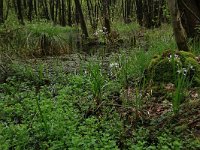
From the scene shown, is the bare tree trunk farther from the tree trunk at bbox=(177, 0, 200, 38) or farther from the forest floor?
the tree trunk at bbox=(177, 0, 200, 38)

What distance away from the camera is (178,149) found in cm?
371

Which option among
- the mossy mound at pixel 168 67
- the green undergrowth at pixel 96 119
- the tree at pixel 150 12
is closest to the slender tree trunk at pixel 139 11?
the tree at pixel 150 12

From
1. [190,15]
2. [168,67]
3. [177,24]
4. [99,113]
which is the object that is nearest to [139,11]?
[190,15]

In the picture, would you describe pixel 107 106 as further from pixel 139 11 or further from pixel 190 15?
pixel 139 11

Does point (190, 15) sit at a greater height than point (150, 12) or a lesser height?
greater

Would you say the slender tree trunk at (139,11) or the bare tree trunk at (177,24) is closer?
the bare tree trunk at (177,24)

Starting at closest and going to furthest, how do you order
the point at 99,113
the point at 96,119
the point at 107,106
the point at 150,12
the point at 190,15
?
the point at 96,119, the point at 99,113, the point at 107,106, the point at 190,15, the point at 150,12

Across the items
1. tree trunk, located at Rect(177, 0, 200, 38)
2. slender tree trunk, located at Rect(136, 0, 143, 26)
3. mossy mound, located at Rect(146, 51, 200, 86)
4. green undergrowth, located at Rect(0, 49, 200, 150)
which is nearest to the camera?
green undergrowth, located at Rect(0, 49, 200, 150)

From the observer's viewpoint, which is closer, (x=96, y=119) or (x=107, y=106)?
(x=96, y=119)

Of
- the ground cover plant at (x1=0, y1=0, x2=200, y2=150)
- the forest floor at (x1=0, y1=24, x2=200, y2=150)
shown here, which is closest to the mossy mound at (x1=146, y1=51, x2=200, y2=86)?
the ground cover plant at (x1=0, y1=0, x2=200, y2=150)

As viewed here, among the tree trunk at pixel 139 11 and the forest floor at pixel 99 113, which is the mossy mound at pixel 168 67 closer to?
the forest floor at pixel 99 113

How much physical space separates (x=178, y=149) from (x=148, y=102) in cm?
164

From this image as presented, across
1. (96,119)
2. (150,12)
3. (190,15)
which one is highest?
(190,15)

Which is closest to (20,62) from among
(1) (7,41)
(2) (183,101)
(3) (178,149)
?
(1) (7,41)
